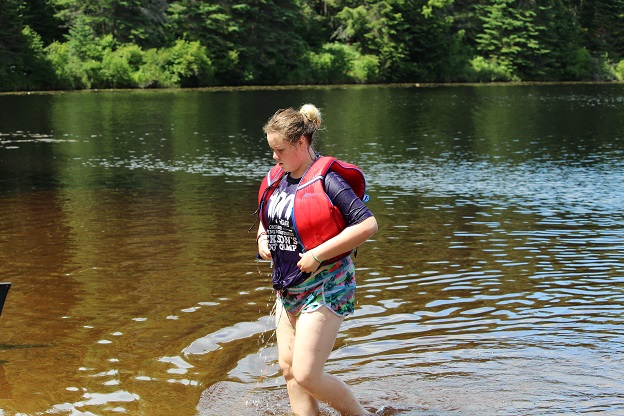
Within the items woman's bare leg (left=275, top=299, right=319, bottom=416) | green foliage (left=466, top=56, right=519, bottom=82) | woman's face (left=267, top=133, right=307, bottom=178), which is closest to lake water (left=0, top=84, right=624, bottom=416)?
woman's bare leg (left=275, top=299, right=319, bottom=416)

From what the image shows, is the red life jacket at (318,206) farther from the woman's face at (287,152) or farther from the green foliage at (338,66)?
the green foliage at (338,66)

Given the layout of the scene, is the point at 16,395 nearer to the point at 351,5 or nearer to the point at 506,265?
the point at 506,265

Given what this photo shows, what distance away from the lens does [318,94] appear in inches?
2336

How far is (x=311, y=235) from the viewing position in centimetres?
483

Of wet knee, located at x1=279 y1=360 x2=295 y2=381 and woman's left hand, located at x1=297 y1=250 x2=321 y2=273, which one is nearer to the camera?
woman's left hand, located at x1=297 y1=250 x2=321 y2=273

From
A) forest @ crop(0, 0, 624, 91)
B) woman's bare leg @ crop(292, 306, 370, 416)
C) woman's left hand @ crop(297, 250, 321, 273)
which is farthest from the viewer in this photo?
forest @ crop(0, 0, 624, 91)

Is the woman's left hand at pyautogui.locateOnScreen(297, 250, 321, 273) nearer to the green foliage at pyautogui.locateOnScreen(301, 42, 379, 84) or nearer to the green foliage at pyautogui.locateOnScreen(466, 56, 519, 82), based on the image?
the green foliage at pyautogui.locateOnScreen(301, 42, 379, 84)

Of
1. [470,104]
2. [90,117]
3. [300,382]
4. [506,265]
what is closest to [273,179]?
[300,382]

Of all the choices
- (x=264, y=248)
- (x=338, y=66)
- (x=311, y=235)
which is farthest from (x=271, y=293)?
(x=338, y=66)

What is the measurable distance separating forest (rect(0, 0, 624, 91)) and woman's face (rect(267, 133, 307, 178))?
59.2 m

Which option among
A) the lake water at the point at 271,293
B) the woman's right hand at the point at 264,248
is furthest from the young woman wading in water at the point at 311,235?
the lake water at the point at 271,293

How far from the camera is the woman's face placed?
15.9ft

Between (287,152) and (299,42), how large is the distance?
70.8 m

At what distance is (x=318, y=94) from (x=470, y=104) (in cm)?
1315
